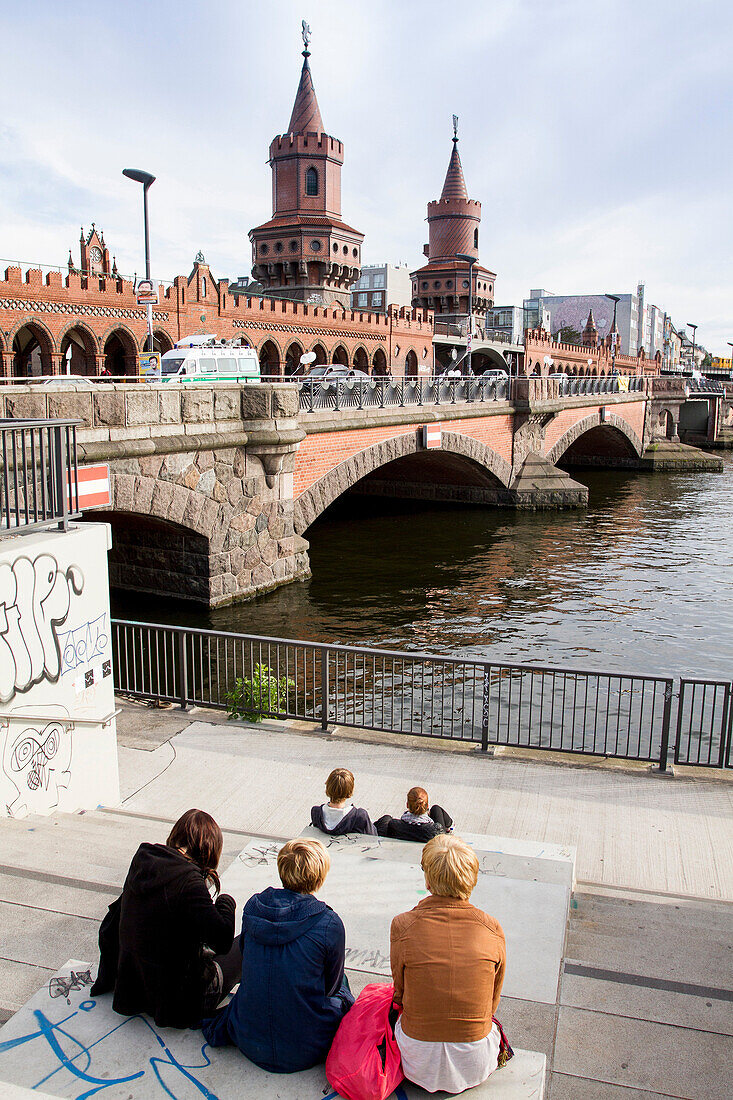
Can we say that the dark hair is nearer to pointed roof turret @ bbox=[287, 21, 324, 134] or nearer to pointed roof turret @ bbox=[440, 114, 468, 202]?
pointed roof turret @ bbox=[287, 21, 324, 134]

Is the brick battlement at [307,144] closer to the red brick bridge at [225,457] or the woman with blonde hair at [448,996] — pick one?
the red brick bridge at [225,457]

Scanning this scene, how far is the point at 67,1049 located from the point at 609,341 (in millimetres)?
101572

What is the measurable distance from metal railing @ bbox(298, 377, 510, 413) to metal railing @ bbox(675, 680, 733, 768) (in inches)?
406

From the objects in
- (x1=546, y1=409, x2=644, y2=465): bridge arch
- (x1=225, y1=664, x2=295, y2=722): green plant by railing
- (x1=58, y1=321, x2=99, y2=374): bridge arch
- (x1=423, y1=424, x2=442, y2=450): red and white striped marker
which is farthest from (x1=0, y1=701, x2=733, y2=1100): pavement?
(x1=546, y1=409, x2=644, y2=465): bridge arch

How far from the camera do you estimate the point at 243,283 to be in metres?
92.6

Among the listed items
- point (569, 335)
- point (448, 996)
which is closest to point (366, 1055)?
point (448, 996)

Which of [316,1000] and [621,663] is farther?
[621,663]

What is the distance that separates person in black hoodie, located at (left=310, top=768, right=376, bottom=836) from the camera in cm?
493

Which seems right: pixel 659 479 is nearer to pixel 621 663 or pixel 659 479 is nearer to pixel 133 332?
pixel 133 332

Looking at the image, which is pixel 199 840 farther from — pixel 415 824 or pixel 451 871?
pixel 415 824

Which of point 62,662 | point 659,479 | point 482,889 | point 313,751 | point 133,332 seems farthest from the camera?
point 659,479

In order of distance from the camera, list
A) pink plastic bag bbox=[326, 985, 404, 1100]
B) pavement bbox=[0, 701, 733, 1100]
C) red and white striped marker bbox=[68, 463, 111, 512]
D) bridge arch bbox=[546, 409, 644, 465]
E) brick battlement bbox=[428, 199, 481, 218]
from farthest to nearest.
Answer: brick battlement bbox=[428, 199, 481, 218] < bridge arch bbox=[546, 409, 644, 465] < red and white striped marker bbox=[68, 463, 111, 512] < pavement bbox=[0, 701, 733, 1100] < pink plastic bag bbox=[326, 985, 404, 1100]

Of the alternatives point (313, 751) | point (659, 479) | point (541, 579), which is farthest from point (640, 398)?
point (313, 751)

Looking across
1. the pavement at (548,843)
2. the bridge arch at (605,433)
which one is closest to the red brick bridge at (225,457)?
the pavement at (548,843)
